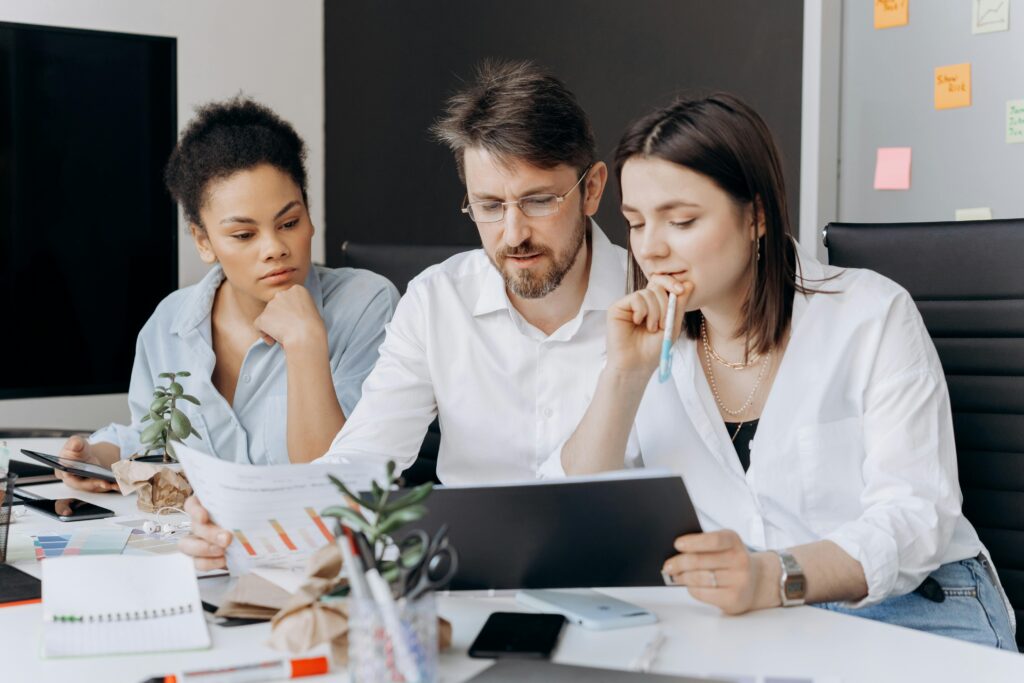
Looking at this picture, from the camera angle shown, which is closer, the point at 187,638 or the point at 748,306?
the point at 187,638

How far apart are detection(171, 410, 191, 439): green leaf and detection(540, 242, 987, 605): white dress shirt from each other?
703 millimetres

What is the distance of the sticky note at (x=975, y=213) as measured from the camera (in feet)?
8.92

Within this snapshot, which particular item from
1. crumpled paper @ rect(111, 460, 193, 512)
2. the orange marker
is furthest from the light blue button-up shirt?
the orange marker

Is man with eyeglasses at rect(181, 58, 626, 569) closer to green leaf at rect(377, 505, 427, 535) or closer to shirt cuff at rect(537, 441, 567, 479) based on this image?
shirt cuff at rect(537, 441, 567, 479)

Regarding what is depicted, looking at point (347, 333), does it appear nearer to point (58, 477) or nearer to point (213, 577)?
point (58, 477)

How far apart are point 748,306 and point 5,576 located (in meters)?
1.04

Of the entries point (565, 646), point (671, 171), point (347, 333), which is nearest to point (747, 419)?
point (671, 171)

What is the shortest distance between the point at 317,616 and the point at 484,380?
3.09ft

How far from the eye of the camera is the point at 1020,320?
Answer: 1.70m

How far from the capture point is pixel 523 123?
72.1 inches

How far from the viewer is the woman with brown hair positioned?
4.81 ft

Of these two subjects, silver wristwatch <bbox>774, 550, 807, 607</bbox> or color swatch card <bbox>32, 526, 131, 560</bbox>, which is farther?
color swatch card <bbox>32, 526, 131, 560</bbox>

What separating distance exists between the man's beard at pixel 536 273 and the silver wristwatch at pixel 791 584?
71cm

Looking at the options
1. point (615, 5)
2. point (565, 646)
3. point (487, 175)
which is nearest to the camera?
point (565, 646)
